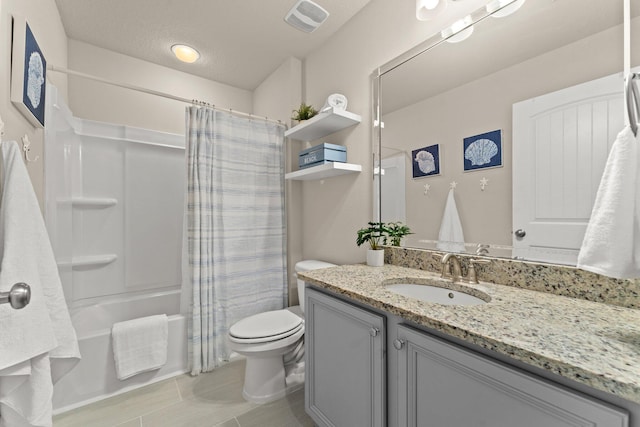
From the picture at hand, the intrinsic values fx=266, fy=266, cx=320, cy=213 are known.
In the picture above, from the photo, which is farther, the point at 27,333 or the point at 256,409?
the point at 256,409

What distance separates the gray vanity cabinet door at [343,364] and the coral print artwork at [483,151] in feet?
2.72

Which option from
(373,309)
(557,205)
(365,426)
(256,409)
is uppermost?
(557,205)

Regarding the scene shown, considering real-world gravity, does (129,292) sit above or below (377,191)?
below

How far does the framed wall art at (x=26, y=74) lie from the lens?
1049mm

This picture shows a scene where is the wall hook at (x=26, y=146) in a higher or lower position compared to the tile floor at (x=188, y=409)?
higher

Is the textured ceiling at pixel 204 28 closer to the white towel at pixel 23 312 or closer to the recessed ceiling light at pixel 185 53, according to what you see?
the recessed ceiling light at pixel 185 53

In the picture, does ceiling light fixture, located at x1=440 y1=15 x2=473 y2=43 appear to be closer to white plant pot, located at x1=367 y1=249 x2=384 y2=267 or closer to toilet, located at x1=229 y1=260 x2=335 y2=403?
white plant pot, located at x1=367 y1=249 x2=384 y2=267

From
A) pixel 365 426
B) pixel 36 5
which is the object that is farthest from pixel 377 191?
pixel 36 5

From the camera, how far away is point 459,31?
51.3 inches

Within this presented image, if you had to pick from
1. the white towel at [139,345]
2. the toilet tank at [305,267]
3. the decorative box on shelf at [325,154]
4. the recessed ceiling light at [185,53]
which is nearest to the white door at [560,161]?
the decorative box on shelf at [325,154]

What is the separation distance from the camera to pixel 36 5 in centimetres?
137

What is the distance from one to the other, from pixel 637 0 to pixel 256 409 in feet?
7.87

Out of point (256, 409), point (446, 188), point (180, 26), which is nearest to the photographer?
point (446, 188)

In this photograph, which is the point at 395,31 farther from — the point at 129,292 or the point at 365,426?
the point at 129,292
